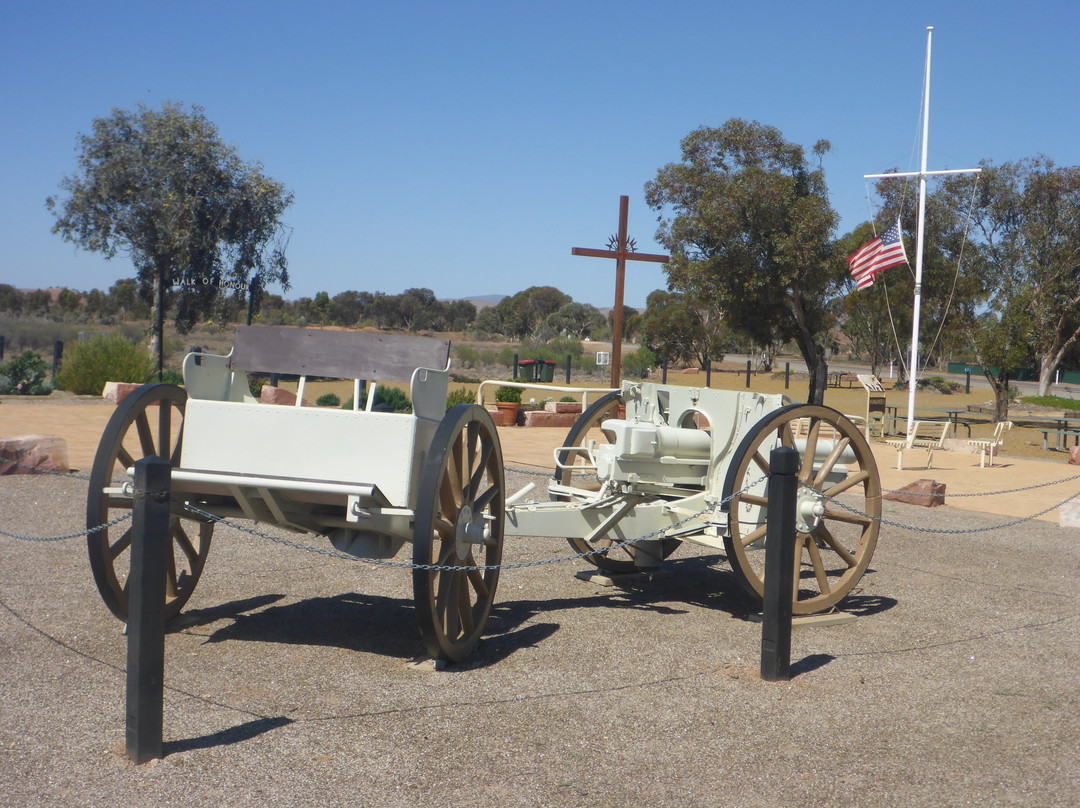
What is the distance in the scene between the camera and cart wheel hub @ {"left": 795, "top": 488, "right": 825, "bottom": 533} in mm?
5949

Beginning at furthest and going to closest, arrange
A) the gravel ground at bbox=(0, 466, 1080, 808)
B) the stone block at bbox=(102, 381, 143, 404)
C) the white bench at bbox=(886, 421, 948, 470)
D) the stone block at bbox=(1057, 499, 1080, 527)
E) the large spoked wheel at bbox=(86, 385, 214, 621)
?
the stone block at bbox=(102, 381, 143, 404)
the white bench at bbox=(886, 421, 948, 470)
the stone block at bbox=(1057, 499, 1080, 527)
the large spoked wheel at bbox=(86, 385, 214, 621)
the gravel ground at bbox=(0, 466, 1080, 808)

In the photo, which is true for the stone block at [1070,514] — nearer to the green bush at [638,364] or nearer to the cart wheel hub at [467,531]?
the cart wheel hub at [467,531]

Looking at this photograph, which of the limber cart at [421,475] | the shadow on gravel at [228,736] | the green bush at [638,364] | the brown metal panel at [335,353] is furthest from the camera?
Answer: the green bush at [638,364]

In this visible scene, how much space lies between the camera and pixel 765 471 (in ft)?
19.4

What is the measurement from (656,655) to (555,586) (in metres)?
1.73

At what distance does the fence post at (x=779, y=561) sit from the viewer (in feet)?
Result: 15.8

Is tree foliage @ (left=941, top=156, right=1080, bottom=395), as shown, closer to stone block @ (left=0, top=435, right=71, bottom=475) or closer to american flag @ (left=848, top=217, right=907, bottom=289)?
american flag @ (left=848, top=217, right=907, bottom=289)

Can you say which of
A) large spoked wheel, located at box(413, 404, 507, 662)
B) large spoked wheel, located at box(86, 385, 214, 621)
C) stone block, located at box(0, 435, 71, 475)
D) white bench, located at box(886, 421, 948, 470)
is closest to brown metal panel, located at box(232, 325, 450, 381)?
large spoked wheel, located at box(413, 404, 507, 662)

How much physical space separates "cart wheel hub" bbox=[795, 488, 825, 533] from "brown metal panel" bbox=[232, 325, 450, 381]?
2371 millimetres

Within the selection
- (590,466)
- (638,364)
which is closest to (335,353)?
(590,466)

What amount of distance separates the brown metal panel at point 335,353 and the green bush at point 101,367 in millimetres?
17884

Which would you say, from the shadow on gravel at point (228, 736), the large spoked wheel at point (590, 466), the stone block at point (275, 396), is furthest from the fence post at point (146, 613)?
the stone block at point (275, 396)

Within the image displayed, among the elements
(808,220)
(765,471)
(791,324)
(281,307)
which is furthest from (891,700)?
(281,307)

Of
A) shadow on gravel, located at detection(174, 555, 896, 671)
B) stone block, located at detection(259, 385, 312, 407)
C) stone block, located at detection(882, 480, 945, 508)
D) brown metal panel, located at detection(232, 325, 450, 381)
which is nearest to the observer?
brown metal panel, located at detection(232, 325, 450, 381)
